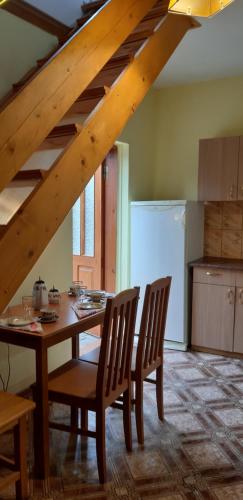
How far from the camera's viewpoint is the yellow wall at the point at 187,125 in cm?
428

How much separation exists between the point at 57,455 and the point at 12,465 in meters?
0.43

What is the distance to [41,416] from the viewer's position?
2.07m

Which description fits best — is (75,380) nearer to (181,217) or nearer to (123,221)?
(181,217)

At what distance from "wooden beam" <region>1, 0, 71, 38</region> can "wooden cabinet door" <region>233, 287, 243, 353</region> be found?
2.68 meters

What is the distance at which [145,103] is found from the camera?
455 centimetres

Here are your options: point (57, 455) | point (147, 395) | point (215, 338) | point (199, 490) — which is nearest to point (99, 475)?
point (57, 455)

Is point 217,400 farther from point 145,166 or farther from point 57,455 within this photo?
point 145,166

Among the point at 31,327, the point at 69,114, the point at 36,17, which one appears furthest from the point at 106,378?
the point at 36,17

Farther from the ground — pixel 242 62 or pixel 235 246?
pixel 242 62

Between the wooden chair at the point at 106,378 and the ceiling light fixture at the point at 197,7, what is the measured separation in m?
1.44

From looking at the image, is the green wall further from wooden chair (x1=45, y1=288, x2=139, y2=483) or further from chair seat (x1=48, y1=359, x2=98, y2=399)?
chair seat (x1=48, y1=359, x2=98, y2=399)

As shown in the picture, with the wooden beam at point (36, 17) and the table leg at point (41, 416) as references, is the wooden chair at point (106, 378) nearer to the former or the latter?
the table leg at point (41, 416)

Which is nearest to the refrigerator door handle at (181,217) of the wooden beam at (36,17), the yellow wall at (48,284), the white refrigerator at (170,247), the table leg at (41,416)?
the white refrigerator at (170,247)

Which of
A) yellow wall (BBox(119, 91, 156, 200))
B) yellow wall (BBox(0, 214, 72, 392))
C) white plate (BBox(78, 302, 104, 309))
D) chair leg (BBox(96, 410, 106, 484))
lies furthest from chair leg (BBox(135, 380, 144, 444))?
yellow wall (BBox(119, 91, 156, 200))
